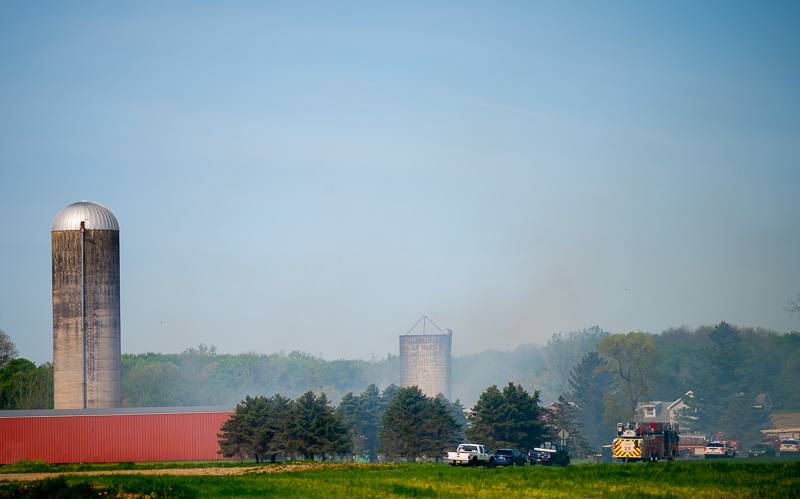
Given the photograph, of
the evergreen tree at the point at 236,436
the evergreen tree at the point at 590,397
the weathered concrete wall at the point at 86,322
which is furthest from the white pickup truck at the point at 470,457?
the evergreen tree at the point at 590,397

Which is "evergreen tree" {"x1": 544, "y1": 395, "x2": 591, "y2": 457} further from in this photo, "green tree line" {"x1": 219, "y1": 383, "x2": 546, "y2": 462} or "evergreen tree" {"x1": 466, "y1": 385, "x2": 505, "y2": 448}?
"evergreen tree" {"x1": 466, "y1": 385, "x2": 505, "y2": 448}

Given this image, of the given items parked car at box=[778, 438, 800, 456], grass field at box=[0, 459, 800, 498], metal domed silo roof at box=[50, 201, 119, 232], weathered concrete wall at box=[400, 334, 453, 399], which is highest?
metal domed silo roof at box=[50, 201, 119, 232]

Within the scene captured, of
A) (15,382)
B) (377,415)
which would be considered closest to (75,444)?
(377,415)

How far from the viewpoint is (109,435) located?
86.9 meters

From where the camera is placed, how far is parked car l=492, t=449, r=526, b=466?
69.4 m

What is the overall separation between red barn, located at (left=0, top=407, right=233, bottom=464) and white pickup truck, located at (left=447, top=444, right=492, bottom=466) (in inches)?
1118

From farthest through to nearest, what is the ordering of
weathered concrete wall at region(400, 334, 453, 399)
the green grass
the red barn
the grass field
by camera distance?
weathered concrete wall at region(400, 334, 453, 399), the red barn, the green grass, the grass field

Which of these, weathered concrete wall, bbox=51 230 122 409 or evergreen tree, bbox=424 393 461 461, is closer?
evergreen tree, bbox=424 393 461 461

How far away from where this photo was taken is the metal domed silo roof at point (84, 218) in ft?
323

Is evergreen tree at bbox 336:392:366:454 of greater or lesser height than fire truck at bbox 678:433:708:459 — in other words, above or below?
above

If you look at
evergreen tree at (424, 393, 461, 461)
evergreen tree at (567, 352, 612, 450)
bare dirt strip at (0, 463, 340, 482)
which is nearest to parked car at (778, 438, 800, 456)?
evergreen tree at (424, 393, 461, 461)

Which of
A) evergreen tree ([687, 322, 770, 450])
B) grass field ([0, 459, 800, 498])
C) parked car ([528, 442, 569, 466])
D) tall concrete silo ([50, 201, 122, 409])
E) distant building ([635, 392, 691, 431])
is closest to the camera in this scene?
grass field ([0, 459, 800, 498])

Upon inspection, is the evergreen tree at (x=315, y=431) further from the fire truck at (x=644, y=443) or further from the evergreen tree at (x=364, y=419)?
the evergreen tree at (x=364, y=419)

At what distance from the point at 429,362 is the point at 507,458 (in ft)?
265
